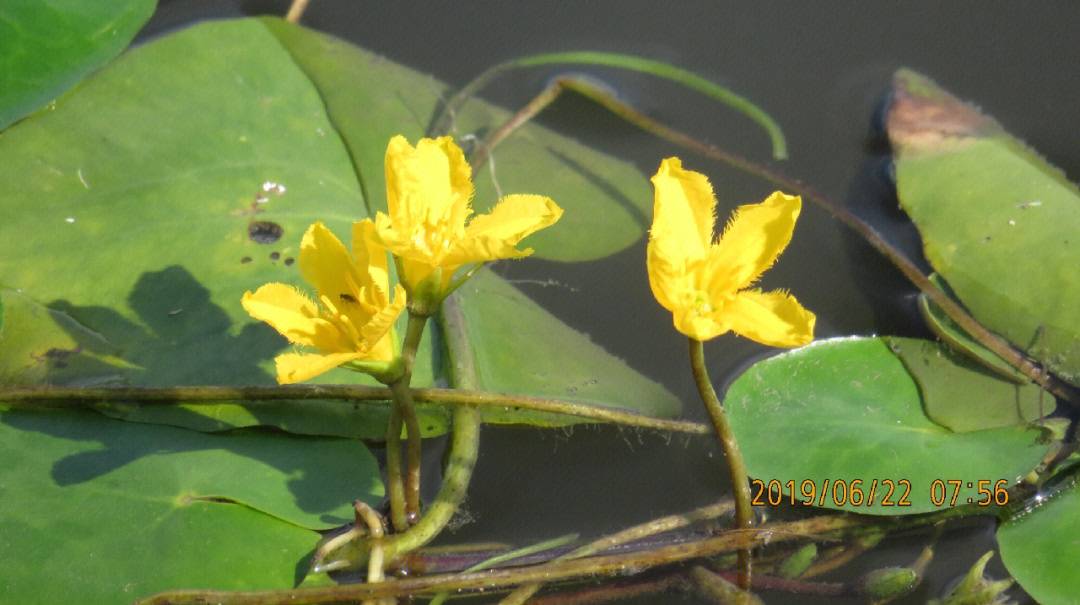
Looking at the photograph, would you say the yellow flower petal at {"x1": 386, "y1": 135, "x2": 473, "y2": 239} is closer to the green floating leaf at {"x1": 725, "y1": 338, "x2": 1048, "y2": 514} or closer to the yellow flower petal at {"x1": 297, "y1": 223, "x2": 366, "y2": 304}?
the yellow flower petal at {"x1": 297, "y1": 223, "x2": 366, "y2": 304}

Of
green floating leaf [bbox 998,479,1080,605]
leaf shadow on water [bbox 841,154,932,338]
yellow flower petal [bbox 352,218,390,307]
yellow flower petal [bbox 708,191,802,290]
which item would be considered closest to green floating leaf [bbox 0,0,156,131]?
yellow flower petal [bbox 352,218,390,307]

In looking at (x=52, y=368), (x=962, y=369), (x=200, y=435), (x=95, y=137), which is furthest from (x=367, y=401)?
(x=962, y=369)

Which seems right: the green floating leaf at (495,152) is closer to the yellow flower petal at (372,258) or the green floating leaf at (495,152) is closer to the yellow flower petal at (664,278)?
the yellow flower petal at (372,258)

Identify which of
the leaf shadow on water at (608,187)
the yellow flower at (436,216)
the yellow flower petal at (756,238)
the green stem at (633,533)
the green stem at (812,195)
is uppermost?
the yellow flower petal at (756,238)

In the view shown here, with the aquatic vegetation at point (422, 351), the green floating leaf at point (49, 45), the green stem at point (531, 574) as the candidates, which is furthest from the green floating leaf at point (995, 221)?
the green floating leaf at point (49, 45)

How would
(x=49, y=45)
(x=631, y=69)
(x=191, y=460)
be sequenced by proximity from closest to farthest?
(x=191, y=460) → (x=49, y=45) → (x=631, y=69)

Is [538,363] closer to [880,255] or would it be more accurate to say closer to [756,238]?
[756,238]

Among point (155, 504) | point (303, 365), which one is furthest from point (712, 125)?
point (155, 504)
